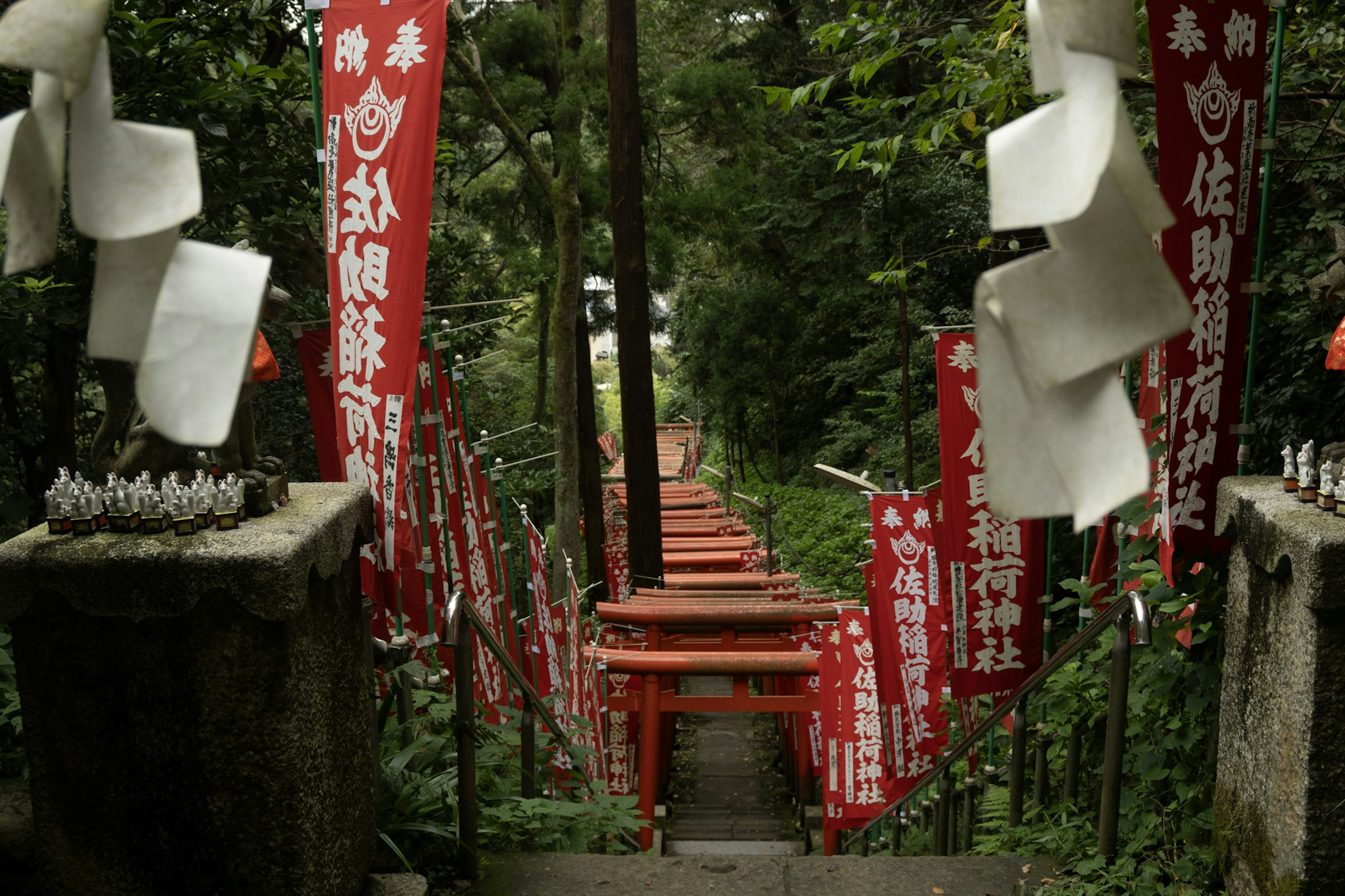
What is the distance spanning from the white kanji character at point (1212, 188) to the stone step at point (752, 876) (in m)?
2.40

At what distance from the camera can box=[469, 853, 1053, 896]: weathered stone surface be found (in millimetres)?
3707

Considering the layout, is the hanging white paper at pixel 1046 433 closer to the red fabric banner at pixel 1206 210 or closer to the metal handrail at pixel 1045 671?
the red fabric banner at pixel 1206 210

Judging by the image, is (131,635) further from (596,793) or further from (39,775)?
(596,793)

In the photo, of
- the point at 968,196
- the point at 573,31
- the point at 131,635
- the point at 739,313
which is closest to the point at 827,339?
the point at 739,313

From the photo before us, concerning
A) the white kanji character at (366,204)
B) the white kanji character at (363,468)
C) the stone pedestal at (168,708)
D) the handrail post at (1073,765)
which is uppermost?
the white kanji character at (366,204)

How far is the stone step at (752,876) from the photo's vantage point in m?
3.71

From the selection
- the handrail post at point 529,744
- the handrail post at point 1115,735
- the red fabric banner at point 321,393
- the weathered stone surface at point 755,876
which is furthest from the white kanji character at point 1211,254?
the red fabric banner at point 321,393

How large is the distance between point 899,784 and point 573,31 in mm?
10463

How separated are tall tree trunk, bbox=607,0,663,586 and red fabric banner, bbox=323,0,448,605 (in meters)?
7.29

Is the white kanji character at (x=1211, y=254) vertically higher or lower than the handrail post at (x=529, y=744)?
higher

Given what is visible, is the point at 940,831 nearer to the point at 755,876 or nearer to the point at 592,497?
the point at 755,876

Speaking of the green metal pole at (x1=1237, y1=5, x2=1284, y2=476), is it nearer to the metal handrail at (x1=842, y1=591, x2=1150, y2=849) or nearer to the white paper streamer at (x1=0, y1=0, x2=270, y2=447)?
the metal handrail at (x1=842, y1=591, x2=1150, y2=849)

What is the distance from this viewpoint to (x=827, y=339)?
A: 21.9 meters

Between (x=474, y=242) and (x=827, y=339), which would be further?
(x=827, y=339)
